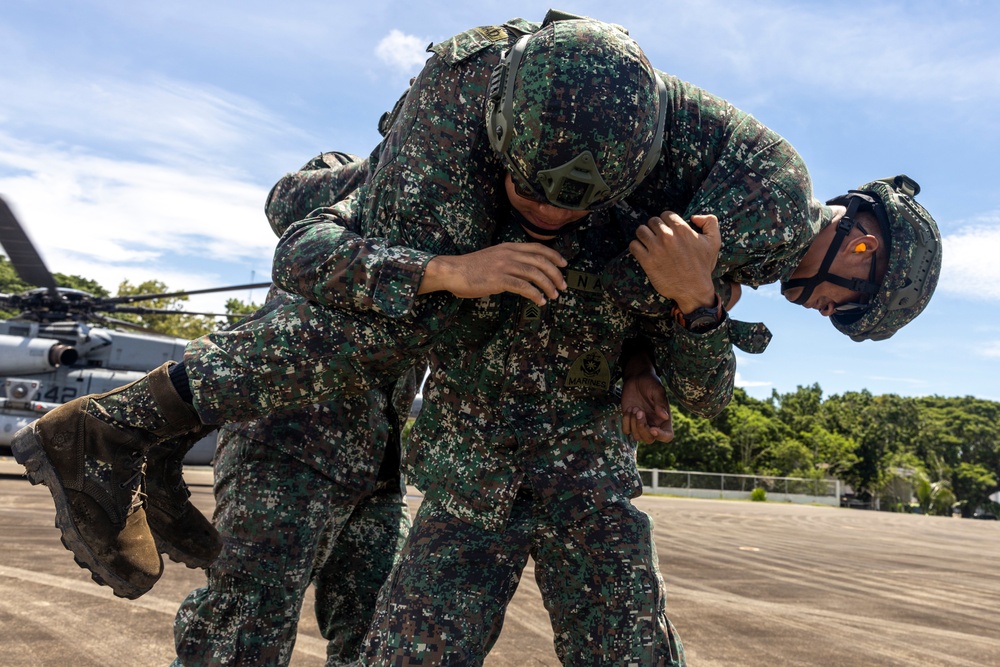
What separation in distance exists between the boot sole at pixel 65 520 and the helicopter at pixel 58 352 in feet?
44.5

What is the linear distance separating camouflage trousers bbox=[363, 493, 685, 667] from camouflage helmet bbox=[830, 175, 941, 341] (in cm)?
110

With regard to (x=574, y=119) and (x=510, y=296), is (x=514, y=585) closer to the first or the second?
(x=510, y=296)

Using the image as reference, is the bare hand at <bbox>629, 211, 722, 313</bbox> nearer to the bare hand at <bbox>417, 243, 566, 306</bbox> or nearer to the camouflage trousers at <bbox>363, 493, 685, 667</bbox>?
the bare hand at <bbox>417, 243, 566, 306</bbox>

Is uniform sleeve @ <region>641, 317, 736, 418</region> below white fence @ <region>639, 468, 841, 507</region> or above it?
above

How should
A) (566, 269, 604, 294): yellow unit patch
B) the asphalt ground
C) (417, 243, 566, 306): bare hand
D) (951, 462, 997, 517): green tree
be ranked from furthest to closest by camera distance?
(951, 462, 997, 517): green tree, the asphalt ground, (566, 269, 604, 294): yellow unit patch, (417, 243, 566, 306): bare hand

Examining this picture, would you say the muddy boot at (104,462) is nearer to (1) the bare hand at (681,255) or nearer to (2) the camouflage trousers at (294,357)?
(2) the camouflage trousers at (294,357)

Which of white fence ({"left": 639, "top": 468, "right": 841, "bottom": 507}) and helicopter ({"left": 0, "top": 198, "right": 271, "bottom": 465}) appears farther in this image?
white fence ({"left": 639, "top": 468, "right": 841, "bottom": 507})

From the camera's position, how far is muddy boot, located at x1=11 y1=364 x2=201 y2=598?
202 centimetres

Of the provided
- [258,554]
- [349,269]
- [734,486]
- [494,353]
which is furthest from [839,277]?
[734,486]

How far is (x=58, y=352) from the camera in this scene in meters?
15.7

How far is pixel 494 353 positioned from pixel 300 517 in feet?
3.15

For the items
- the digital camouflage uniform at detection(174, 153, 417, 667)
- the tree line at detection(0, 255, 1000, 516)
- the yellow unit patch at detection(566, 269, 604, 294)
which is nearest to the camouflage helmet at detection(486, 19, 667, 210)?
the yellow unit patch at detection(566, 269, 604, 294)

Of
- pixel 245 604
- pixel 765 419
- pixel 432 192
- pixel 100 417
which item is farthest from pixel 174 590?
pixel 765 419

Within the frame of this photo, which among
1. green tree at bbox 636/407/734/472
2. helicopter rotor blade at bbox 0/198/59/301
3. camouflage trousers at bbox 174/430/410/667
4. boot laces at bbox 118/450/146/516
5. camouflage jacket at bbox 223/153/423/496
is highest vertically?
helicopter rotor blade at bbox 0/198/59/301
